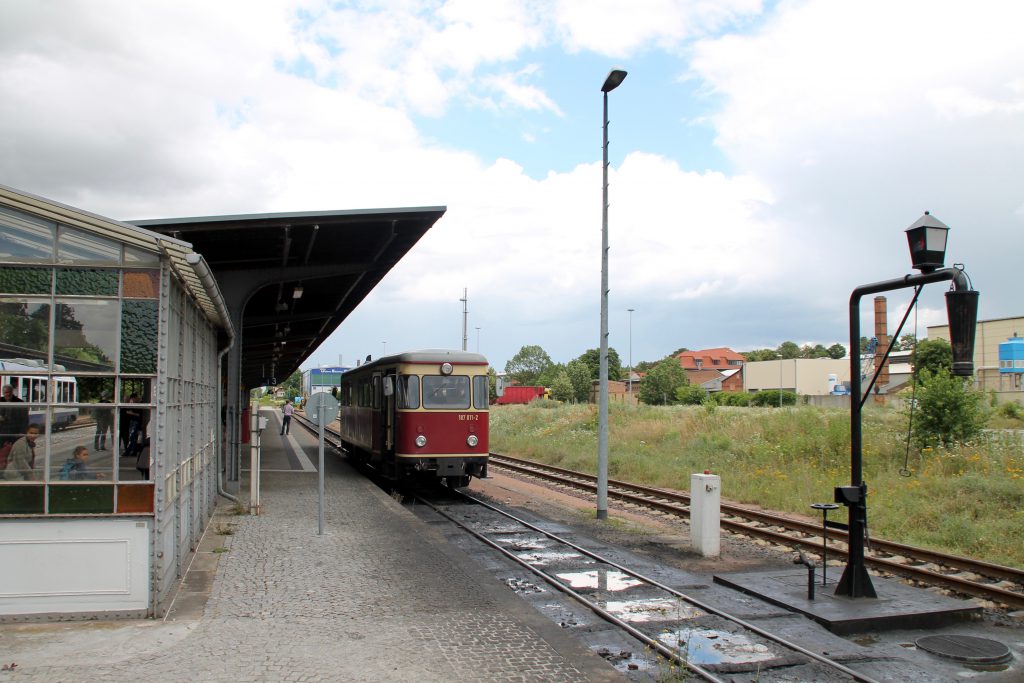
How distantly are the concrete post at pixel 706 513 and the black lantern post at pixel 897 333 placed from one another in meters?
2.53

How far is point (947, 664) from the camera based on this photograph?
6516 mm

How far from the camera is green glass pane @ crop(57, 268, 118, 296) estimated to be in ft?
22.6

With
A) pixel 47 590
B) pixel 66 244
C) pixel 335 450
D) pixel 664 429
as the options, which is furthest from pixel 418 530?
pixel 335 450

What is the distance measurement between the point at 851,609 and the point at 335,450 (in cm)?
2755

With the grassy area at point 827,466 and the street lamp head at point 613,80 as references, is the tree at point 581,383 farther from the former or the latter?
the street lamp head at point 613,80

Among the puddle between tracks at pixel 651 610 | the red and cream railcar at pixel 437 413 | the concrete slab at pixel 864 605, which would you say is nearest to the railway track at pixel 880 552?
the concrete slab at pixel 864 605

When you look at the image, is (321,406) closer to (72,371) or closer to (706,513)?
(72,371)

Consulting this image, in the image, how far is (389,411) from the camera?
16.5m

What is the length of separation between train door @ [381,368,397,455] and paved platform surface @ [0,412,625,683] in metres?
5.36

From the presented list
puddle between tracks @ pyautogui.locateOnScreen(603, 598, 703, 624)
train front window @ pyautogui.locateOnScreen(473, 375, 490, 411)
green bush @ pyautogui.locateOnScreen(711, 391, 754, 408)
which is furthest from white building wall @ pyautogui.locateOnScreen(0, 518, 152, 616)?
green bush @ pyautogui.locateOnScreen(711, 391, 754, 408)

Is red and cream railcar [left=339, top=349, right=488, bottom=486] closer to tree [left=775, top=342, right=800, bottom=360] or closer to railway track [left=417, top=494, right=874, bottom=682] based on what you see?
railway track [left=417, top=494, right=874, bottom=682]

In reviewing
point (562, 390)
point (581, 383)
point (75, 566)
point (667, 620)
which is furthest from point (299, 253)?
point (581, 383)

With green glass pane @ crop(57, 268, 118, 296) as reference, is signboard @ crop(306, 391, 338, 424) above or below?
below

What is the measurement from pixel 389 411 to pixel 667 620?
9666mm
